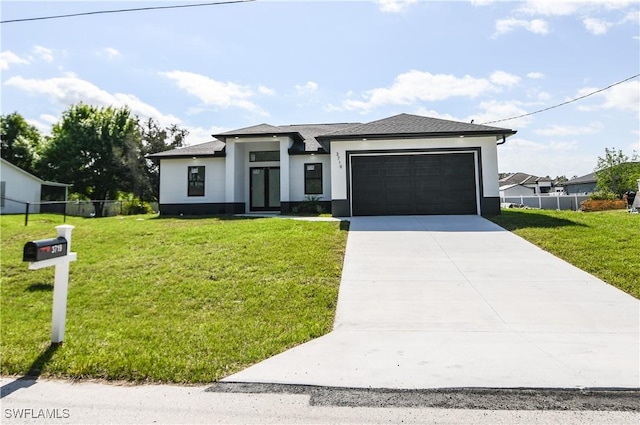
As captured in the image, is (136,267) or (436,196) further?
(436,196)

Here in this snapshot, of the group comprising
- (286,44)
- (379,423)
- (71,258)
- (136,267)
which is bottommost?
(379,423)

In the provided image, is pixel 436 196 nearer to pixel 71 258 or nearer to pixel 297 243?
pixel 297 243

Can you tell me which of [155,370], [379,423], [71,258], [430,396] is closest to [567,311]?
[430,396]

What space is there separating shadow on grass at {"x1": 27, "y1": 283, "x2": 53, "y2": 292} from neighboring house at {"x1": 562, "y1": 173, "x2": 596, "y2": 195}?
54167 millimetres

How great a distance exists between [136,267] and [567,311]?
24.4 feet

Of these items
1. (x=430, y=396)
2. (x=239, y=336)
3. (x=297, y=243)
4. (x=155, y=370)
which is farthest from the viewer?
(x=297, y=243)

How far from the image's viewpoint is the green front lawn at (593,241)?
19.8ft

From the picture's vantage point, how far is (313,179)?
16141mm

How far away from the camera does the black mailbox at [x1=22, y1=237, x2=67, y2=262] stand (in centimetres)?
312

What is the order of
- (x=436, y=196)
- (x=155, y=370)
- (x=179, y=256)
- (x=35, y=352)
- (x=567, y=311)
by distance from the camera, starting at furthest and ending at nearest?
(x=436, y=196), (x=179, y=256), (x=567, y=311), (x=35, y=352), (x=155, y=370)

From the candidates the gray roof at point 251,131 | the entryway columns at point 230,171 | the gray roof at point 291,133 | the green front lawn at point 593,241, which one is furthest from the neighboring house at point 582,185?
the entryway columns at point 230,171

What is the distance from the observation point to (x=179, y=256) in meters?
7.40

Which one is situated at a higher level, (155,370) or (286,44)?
(286,44)

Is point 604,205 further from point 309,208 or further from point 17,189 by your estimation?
point 17,189
